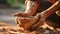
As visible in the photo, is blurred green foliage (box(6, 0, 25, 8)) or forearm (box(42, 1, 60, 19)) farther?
blurred green foliage (box(6, 0, 25, 8))

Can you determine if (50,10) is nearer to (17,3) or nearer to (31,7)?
(31,7)

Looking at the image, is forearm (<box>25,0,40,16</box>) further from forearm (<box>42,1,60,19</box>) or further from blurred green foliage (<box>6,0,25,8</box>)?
blurred green foliage (<box>6,0,25,8</box>)

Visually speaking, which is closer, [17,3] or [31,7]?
[31,7]

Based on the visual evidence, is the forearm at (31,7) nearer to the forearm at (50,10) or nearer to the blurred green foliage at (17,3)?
the forearm at (50,10)

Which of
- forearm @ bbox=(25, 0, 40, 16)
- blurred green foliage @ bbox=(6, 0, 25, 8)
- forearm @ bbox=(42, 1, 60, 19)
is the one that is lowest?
forearm @ bbox=(42, 1, 60, 19)

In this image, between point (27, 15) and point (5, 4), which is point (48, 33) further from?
point (5, 4)

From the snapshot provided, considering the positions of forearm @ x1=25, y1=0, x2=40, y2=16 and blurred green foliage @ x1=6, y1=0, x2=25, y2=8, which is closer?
forearm @ x1=25, y1=0, x2=40, y2=16

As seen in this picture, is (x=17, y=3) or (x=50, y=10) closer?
(x=50, y=10)

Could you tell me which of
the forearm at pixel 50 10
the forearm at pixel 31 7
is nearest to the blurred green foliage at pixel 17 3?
the forearm at pixel 31 7

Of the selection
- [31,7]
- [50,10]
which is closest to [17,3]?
[31,7]

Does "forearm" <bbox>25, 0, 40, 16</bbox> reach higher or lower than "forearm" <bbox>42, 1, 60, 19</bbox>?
higher

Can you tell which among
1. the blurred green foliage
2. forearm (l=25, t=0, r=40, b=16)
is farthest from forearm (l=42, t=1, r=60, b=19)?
the blurred green foliage

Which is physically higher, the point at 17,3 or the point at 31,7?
the point at 17,3

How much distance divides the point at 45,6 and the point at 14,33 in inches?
19.2
